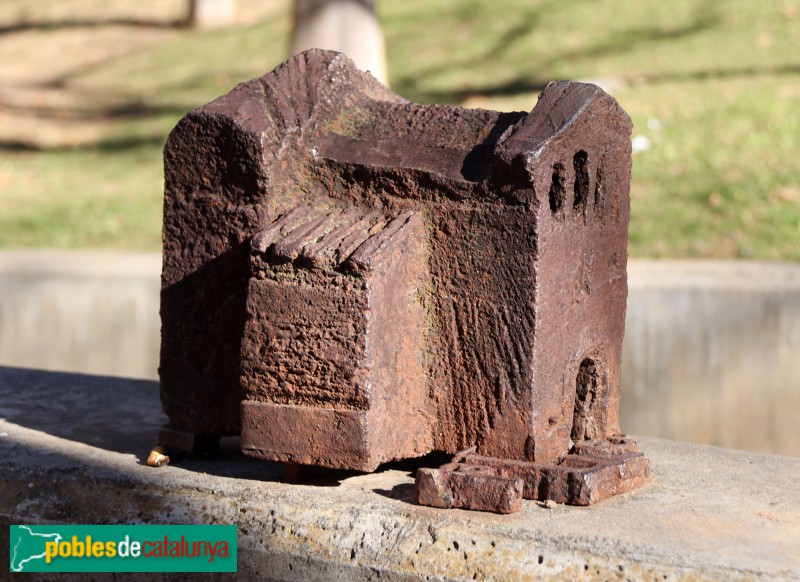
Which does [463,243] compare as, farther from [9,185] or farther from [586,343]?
[9,185]

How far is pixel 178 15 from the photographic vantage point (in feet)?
59.0

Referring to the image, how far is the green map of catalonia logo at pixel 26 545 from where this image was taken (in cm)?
342

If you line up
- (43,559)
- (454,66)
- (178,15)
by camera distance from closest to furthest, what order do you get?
(43,559) < (454,66) < (178,15)

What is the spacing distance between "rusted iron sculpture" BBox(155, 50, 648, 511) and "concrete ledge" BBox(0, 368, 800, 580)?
0.36ft

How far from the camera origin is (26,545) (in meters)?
3.44

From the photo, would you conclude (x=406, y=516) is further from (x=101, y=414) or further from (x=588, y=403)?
(x=101, y=414)

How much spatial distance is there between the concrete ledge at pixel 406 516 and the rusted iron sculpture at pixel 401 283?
0.36 ft

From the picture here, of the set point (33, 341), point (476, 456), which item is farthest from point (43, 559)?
point (33, 341)

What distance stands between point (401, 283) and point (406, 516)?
2.01ft

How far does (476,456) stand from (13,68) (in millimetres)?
14719

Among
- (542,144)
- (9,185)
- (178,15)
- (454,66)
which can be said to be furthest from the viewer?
(178,15)

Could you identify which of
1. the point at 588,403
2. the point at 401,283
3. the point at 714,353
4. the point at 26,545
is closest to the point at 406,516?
the point at 401,283

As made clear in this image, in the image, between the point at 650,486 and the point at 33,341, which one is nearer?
the point at 650,486

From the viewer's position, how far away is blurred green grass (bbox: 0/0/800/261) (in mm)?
8211
